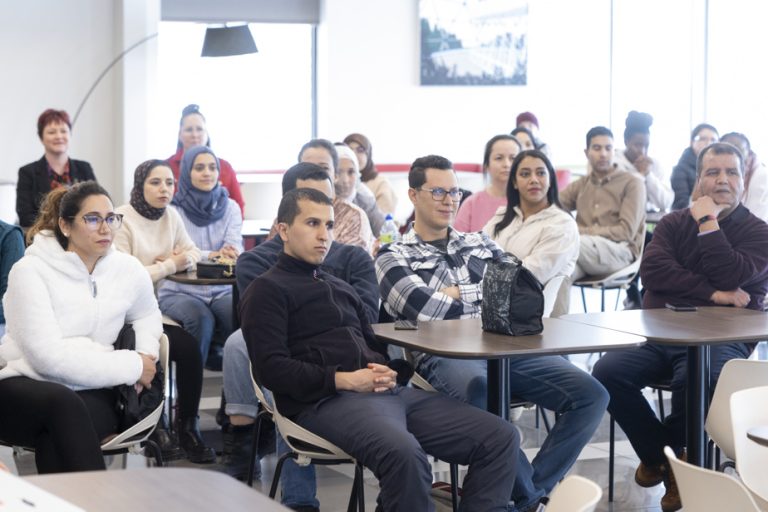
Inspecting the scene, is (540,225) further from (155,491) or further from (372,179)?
(155,491)

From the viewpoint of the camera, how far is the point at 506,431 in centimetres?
331

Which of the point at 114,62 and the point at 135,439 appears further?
the point at 114,62

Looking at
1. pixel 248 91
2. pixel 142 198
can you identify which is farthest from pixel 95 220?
pixel 248 91

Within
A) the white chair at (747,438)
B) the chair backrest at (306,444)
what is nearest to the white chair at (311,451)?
the chair backrest at (306,444)

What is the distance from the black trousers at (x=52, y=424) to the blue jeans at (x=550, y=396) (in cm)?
113

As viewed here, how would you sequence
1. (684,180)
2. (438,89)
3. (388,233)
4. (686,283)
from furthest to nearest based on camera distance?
(438,89), (684,180), (388,233), (686,283)

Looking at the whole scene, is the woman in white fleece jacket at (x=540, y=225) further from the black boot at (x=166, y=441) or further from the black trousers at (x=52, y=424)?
the black trousers at (x=52, y=424)

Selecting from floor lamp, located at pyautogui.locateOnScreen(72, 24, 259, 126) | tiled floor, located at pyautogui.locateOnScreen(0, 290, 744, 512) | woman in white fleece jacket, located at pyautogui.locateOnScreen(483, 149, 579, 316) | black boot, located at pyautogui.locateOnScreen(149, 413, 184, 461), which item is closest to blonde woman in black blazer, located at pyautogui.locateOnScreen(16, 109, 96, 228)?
tiled floor, located at pyautogui.locateOnScreen(0, 290, 744, 512)

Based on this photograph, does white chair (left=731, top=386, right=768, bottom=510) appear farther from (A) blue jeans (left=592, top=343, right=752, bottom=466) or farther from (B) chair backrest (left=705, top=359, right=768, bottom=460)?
(A) blue jeans (left=592, top=343, right=752, bottom=466)

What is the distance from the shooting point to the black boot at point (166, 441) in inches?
175

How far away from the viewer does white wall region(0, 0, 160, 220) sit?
9.55 metres

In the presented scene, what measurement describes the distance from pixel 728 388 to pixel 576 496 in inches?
62.9

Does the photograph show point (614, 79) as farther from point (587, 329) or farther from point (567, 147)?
point (587, 329)

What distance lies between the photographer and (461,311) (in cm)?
401
